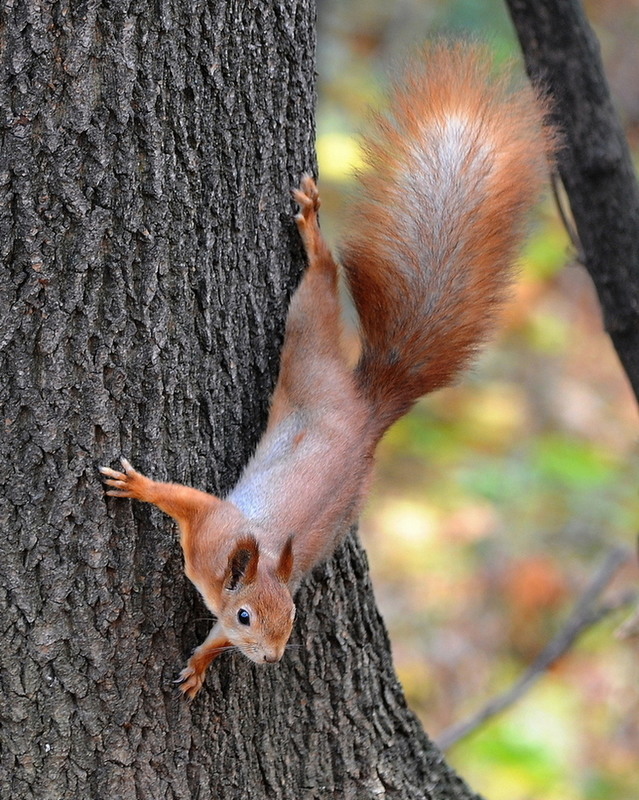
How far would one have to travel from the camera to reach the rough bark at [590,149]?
96.2 inches

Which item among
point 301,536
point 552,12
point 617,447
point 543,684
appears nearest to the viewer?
point 301,536

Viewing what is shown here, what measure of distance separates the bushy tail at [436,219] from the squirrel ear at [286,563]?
402 millimetres

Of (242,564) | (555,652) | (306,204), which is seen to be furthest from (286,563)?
(555,652)

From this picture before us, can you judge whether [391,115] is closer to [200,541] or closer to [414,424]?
[200,541]

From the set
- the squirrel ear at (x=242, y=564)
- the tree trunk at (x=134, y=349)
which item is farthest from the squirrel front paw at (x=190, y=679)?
the squirrel ear at (x=242, y=564)

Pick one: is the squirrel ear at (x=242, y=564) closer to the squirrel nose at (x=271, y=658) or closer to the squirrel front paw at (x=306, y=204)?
the squirrel nose at (x=271, y=658)

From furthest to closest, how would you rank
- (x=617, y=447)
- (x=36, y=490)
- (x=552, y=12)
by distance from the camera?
(x=617, y=447), (x=552, y=12), (x=36, y=490)

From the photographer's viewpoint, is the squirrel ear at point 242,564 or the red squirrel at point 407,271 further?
the red squirrel at point 407,271

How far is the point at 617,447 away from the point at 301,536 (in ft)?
15.1

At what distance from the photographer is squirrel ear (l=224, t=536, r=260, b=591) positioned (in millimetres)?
1801

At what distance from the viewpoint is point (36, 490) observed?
160cm

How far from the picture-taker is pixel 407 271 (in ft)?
6.91

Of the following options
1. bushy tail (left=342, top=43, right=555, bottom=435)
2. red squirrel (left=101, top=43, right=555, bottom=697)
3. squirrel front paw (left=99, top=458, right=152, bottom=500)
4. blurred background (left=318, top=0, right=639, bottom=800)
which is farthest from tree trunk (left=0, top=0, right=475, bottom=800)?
blurred background (left=318, top=0, right=639, bottom=800)

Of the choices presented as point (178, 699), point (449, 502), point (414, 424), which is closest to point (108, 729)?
point (178, 699)
